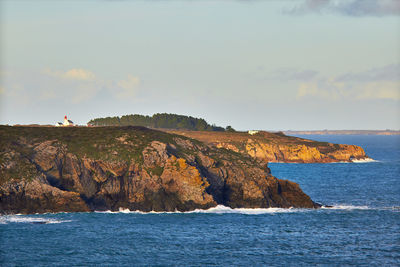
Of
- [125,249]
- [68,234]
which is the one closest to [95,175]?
[68,234]

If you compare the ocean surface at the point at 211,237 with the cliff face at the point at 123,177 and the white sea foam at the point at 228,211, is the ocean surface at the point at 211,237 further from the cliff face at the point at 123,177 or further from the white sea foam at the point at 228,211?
the cliff face at the point at 123,177

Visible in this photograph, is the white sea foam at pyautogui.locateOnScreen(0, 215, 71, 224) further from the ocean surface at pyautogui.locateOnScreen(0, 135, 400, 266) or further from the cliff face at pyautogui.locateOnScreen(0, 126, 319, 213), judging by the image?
the cliff face at pyautogui.locateOnScreen(0, 126, 319, 213)

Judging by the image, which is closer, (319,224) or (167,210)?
(319,224)

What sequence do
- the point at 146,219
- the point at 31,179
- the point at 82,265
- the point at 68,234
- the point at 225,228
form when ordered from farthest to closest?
the point at 31,179, the point at 146,219, the point at 225,228, the point at 68,234, the point at 82,265

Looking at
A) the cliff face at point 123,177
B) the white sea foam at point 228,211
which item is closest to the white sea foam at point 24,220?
the cliff face at point 123,177

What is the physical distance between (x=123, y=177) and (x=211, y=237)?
25.9m

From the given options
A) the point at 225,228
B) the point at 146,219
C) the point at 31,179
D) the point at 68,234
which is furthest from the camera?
the point at 31,179

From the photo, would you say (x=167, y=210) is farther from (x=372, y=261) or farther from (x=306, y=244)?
(x=372, y=261)

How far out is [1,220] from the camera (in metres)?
74.1

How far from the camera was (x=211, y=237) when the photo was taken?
6594cm

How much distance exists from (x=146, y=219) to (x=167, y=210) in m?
6.75

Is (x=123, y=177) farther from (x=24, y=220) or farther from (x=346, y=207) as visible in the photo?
(x=346, y=207)

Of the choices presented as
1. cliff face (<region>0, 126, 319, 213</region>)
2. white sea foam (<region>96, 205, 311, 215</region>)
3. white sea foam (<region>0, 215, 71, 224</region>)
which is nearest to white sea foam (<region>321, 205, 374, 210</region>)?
cliff face (<region>0, 126, 319, 213</region>)

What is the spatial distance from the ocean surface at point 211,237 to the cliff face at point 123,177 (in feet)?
9.72
